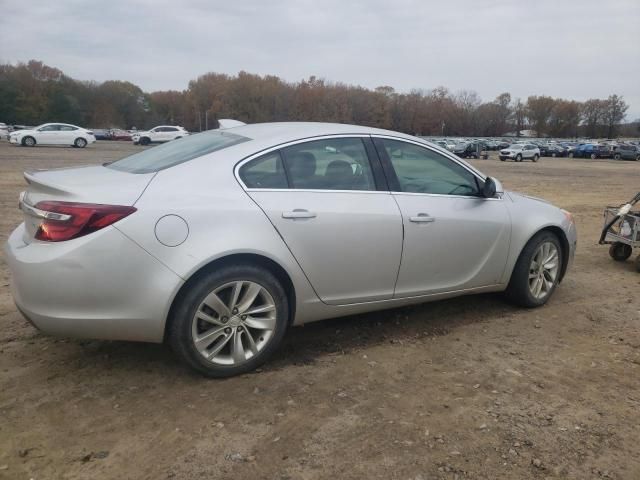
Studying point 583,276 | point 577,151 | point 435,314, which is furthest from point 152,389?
point 577,151

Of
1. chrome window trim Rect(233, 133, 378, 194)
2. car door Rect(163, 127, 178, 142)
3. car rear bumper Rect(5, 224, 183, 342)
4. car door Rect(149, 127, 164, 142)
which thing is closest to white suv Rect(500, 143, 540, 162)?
car door Rect(163, 127, 178, 142)

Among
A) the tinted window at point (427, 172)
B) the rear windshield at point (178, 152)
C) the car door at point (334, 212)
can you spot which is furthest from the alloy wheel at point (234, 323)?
the tinted window at point (427, 172)

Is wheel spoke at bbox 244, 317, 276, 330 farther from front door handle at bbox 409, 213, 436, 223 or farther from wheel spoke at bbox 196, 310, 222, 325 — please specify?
front door handle at bbox 409, 213, 436, 223

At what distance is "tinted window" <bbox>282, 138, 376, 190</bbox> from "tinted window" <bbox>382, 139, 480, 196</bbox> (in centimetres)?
27

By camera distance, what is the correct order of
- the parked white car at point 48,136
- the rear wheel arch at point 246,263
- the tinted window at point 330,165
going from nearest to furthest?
the rear wheel arch at point 246,263 < the tinted window at point 330,165 < the parked white car at point 48,136

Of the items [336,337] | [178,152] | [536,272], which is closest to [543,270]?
[536,272]

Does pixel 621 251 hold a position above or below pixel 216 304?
below

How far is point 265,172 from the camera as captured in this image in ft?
11.6

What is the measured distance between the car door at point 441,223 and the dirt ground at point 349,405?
440 millimetres

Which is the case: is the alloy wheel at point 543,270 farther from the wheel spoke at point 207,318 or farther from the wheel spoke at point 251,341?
the wheel spoke at point 207,318

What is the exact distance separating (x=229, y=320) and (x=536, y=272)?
2867 mm

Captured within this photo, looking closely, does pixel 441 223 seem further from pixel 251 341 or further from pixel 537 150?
pixel 537 150

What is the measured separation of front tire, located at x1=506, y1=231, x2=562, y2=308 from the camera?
15.4ft

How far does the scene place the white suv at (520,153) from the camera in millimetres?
45469
